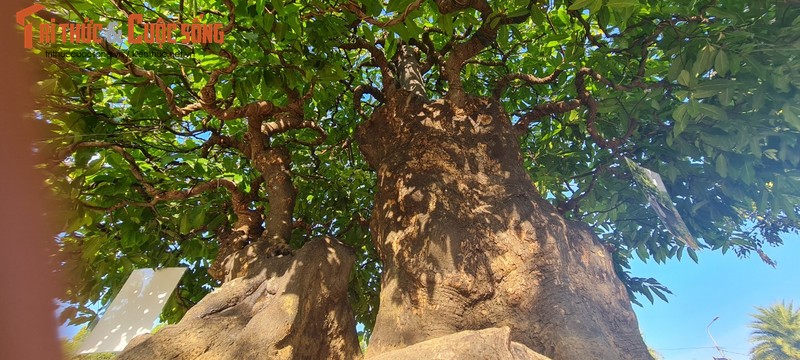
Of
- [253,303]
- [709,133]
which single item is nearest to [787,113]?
[709,133]

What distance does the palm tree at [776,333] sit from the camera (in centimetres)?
2244

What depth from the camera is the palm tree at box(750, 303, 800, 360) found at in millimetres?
22438

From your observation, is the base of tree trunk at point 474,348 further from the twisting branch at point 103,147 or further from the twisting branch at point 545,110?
the twisting branch at point 103,147

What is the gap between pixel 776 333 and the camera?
24.0 meters

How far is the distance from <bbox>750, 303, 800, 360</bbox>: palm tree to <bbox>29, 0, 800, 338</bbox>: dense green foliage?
86.4ft

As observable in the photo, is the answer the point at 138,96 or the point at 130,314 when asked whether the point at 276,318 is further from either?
the point at 138,96

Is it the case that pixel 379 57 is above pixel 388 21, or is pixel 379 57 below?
above

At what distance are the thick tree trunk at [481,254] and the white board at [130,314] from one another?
1.22 m

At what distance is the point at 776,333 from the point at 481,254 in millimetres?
32508

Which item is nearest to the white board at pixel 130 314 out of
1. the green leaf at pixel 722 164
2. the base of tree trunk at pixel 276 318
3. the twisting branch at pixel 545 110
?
the base of tree trunk at pixel 276 318

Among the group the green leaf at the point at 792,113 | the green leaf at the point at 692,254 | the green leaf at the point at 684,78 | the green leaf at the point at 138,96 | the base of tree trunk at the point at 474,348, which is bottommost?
the base of tree trunk at the point at 474,348

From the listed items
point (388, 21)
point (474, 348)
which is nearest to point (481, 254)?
point (474, 348)

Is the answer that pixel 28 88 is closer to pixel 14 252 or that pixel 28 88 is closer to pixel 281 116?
pixel 14 252

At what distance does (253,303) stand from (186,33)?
5.95 ft
